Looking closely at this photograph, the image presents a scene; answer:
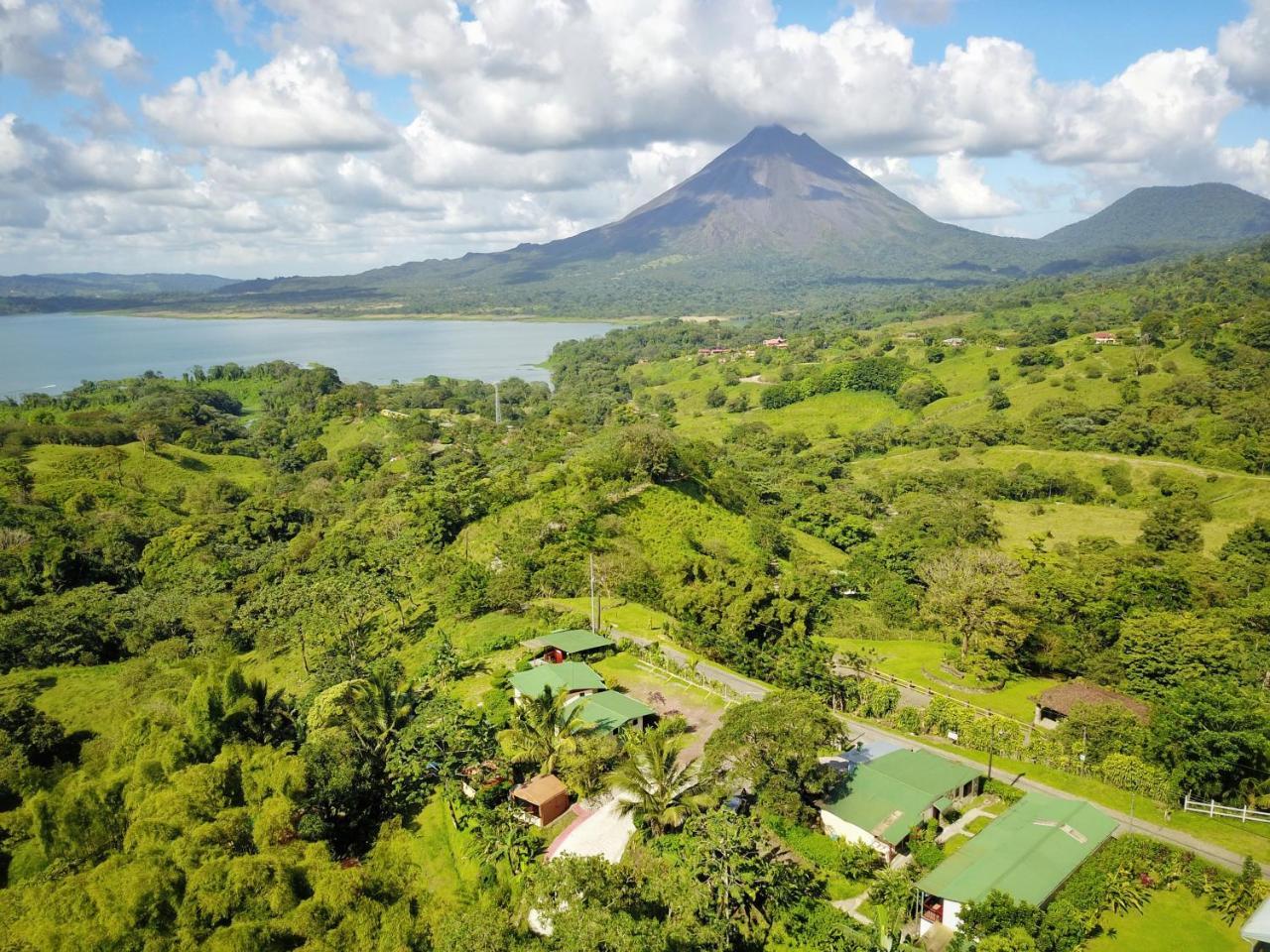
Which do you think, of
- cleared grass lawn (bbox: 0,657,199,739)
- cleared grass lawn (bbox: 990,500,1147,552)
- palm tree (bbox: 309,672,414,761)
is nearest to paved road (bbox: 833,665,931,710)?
palm tree (bbox: 309,672,414,761)

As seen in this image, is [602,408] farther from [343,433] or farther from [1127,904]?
[1127,904]

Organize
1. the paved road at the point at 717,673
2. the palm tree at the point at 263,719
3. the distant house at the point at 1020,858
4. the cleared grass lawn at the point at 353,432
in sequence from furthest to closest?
the cleared grass lawn at the point at 353,432 → the paved road at the point at 717,673 → the palm tree at the point at 263,719 → the distant house at the point at 1020,858

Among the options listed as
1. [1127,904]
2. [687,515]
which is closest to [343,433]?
[687,515]

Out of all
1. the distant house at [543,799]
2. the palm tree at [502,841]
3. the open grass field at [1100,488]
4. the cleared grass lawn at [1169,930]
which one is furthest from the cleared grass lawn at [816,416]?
the cleared grass lawn at [1169,930]

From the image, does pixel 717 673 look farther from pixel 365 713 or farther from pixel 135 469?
pixel 135 469

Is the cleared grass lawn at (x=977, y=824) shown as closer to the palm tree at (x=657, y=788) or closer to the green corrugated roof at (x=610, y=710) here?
the palm tree at (x=657, y=788)

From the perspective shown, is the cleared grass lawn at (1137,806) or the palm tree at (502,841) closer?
the palm tree at (502,841)
